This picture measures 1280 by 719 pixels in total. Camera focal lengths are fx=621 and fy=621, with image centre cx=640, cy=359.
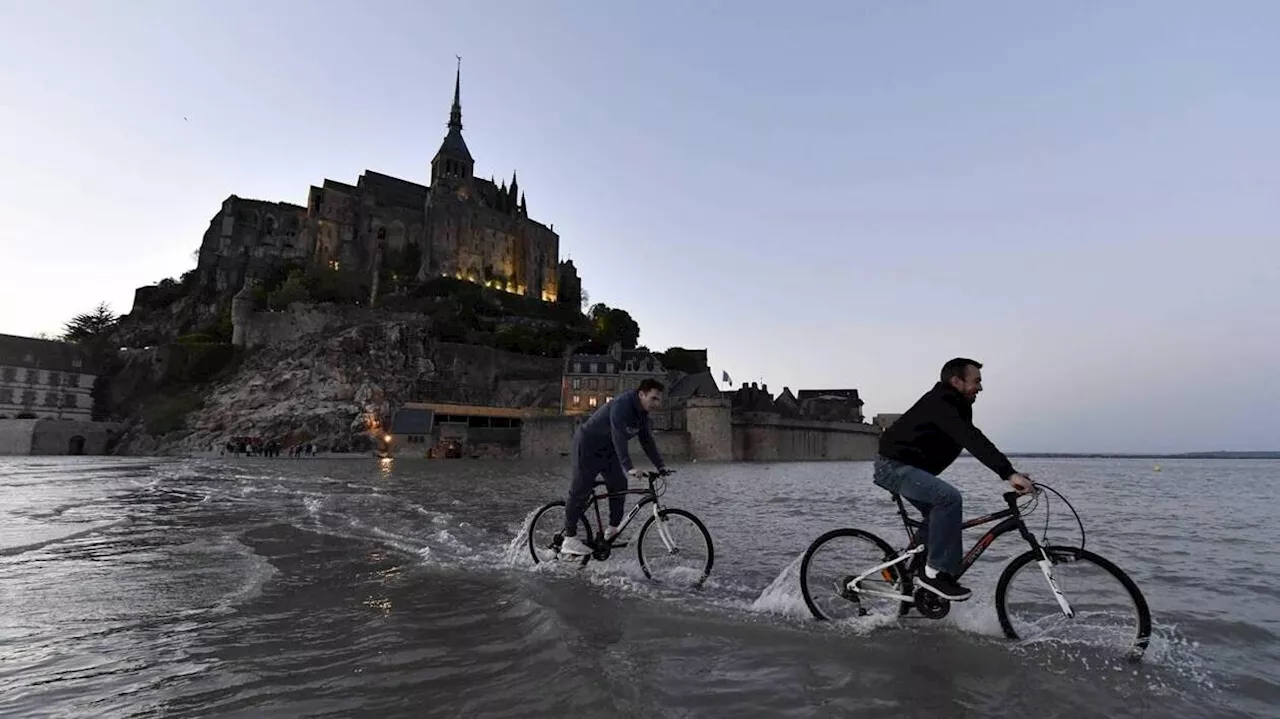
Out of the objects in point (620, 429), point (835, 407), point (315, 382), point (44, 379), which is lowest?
point (620, 429)

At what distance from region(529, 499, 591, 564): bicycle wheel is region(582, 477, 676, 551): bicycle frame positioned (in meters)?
0.23

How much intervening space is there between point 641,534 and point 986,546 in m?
3.43

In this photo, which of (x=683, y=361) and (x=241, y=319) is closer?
(x=241, y=319)

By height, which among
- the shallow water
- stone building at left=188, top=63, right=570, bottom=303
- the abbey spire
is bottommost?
the shallow water

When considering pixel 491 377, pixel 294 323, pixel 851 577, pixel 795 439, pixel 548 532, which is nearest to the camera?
pixel 851 577

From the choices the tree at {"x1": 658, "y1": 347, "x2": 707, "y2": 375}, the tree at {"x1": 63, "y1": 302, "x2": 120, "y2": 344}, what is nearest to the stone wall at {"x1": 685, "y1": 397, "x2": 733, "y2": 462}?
the tree at {"x1": 658, "y1": 347, "x2": 707, "y2": 375}

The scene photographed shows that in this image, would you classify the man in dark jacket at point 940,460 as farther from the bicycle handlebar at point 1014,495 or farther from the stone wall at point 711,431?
the stone wall at point 711,431

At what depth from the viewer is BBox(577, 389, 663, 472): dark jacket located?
22.0 ft

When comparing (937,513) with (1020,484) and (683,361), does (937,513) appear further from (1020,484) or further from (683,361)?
(683,361)

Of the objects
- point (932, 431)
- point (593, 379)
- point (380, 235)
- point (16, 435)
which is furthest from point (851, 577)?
point (380, 235)

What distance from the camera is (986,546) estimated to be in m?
4.68

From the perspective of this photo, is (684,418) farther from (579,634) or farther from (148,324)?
(148,324)

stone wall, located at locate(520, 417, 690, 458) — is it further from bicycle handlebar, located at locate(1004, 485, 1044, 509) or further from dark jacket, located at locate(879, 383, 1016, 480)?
bicycle handlebar, located at locate(1004, 485, 1044, 509)

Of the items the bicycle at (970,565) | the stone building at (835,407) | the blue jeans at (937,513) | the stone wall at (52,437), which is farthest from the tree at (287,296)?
the blue jeans at (937,513)
